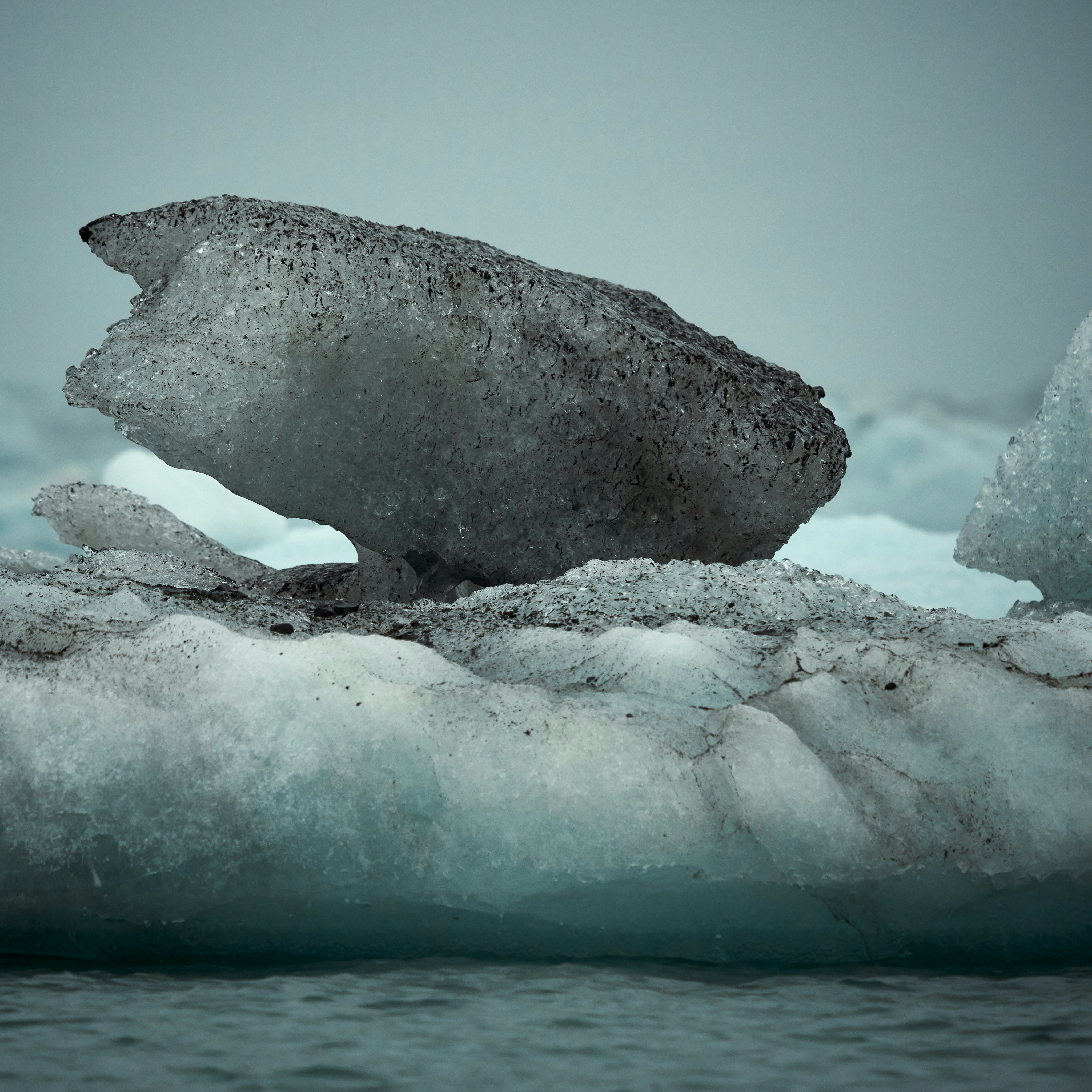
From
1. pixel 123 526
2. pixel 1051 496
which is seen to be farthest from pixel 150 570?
pixel 1051 496

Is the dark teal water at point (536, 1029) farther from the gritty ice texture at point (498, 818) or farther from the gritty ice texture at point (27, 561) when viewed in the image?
the gritty ice texture at point (27, 561)

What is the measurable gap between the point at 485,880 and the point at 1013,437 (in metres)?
3.01

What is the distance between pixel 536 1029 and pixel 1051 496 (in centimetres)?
320

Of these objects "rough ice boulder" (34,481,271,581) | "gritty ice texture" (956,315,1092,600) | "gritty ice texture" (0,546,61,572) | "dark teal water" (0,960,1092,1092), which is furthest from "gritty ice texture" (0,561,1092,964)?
"rough ice boulder" (34,481,271,581)

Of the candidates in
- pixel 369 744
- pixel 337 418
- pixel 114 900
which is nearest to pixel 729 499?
pixel 337 418

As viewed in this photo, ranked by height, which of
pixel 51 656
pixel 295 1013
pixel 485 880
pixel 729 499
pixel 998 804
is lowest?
pixel 295 1013

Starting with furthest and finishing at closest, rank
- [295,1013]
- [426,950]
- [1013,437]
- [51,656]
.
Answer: [1013,437] < [51,656] < [426,950] < [295,1013]

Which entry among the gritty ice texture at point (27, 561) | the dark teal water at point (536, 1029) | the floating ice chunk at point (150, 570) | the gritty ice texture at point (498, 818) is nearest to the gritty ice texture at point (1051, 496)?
the gritty ice texture at point (498, 818)

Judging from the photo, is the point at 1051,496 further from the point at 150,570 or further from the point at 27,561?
the point at 27,561

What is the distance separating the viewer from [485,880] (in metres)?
1.42

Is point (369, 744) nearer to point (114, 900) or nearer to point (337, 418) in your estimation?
point (114, 900)

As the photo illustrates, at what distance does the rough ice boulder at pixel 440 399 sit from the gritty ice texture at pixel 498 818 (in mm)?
1597

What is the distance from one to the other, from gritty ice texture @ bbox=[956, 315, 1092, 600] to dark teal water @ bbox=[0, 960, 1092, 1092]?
8.45 feet

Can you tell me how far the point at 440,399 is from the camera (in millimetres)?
3336
